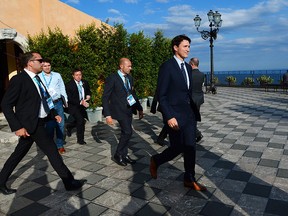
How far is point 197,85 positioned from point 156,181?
95.0 inches

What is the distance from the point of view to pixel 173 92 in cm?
354

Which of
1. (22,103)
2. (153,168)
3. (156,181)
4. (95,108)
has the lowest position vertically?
(156,181)

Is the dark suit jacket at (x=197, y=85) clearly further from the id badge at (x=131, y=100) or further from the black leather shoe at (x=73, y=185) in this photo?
the black leather shoe at (x=73, y=185)

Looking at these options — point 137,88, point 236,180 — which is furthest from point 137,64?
point 236,180

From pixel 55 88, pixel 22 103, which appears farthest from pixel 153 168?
pixel 55 88

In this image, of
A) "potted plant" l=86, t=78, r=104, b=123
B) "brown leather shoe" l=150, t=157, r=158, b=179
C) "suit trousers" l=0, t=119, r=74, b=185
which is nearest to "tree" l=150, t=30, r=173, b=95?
"potted plant" l=86, t=78, r=104, b=123

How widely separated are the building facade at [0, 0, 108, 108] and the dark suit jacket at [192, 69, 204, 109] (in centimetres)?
695

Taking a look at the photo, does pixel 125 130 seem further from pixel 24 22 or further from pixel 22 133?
pixel 24 22

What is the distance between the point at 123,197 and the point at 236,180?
1758 millimetres

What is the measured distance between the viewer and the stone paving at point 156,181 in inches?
130

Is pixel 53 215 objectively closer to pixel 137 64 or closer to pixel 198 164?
pixel 198 164

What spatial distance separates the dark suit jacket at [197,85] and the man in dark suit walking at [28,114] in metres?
3.03

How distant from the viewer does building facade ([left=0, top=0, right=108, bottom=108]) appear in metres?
9.94

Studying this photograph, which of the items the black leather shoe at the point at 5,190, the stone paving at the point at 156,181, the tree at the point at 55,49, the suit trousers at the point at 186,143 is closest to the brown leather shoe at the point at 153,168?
the stone paving at the point at 156,181
